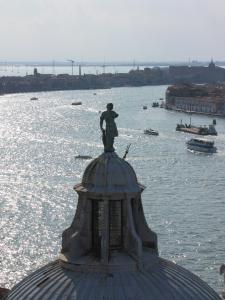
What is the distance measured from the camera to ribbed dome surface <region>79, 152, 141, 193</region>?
2533 mm

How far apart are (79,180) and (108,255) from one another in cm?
1459

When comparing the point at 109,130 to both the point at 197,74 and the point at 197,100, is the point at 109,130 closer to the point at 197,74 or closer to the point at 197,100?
the point at 197,100

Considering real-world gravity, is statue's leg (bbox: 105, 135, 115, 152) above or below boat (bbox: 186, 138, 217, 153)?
above

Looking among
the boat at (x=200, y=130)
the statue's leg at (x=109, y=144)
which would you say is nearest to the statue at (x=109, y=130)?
the statue's leg at (x=109, y=144)

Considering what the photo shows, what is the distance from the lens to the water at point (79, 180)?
1051cm

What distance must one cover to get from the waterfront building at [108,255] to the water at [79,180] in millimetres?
6341

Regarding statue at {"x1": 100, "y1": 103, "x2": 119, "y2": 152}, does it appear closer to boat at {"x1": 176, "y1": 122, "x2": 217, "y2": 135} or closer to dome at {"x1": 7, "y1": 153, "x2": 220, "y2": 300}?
dome at {"x1": 7, "y1": 153, "x2": 220, "y2": 300}

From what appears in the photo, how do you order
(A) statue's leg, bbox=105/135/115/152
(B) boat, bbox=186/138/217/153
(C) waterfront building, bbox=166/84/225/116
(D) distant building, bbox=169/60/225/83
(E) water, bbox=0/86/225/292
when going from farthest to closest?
(D) distant building, bbox=169/60/225/83
(C) waterfront building, bbox=166/84/225/116
(B) boat, bbox=186/138/217/153
(E) water, bbox=0/86/225/292
(A) statue's leg, bbox=105/135/115/152

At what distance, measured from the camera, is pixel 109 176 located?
255 cm

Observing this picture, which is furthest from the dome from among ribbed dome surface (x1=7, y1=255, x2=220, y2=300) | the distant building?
the distant building

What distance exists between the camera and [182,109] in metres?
42.1

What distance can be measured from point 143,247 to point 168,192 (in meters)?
12.8

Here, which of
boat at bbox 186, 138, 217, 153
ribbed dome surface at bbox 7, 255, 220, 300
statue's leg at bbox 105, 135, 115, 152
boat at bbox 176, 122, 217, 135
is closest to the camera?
ribbed dome surface at bbox 7, 255, 220, 300

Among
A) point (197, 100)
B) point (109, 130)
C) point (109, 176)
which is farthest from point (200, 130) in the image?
point (109, 176)
